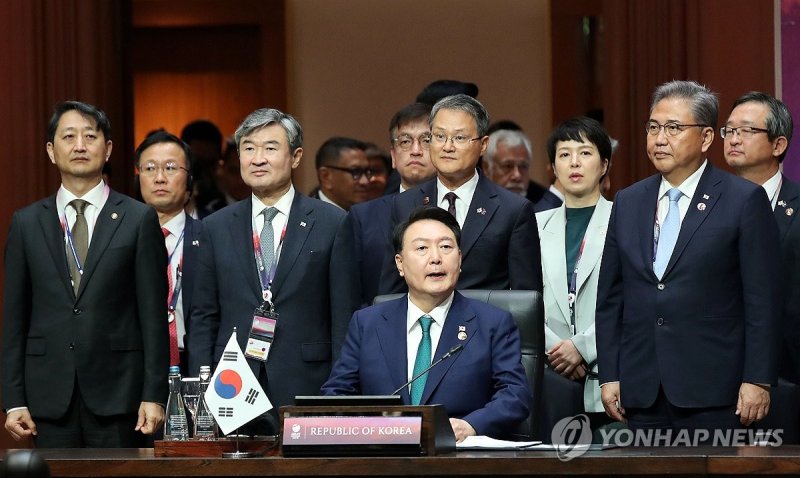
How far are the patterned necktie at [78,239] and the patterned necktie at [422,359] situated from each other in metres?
1.22

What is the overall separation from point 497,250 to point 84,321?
1377 millimetres

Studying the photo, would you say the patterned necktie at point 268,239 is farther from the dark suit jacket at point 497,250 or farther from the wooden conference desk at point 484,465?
the wooden conference desk at point 484,465

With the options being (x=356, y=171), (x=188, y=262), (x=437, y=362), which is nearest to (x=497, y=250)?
(x=437, y=362)

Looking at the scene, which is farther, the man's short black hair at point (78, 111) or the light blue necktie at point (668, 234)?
the man's short black hair at point (78, 111)

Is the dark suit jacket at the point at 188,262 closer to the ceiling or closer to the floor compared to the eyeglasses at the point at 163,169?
closer to the floor

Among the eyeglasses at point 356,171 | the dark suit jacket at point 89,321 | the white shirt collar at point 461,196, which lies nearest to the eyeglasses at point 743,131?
Answer: the white shirt collar at point 461,196

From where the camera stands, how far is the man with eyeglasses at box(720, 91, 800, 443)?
16.2 ft

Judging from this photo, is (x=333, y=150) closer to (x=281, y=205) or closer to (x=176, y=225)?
(x=176, y=225)

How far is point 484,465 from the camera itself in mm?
3346

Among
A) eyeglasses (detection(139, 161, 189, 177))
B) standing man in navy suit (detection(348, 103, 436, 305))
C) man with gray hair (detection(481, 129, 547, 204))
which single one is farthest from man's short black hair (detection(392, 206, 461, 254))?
man with gray hair (detection(481, 129, 547, 204))

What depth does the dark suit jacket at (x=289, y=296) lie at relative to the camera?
472cm

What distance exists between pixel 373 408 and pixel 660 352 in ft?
4.26

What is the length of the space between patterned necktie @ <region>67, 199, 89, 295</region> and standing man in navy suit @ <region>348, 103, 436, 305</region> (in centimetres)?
88

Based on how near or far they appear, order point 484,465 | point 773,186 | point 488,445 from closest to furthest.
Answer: point 484,465 < point 488,445 < point 773,186
